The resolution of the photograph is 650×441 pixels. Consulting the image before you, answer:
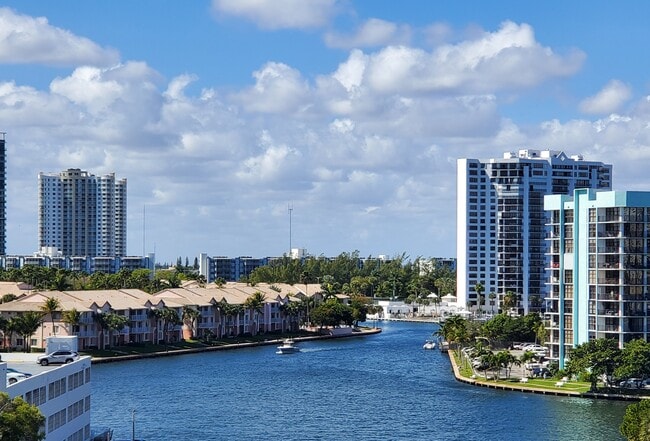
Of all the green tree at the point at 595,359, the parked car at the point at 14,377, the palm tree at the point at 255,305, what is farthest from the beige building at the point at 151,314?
the parked car at the point at 14,377

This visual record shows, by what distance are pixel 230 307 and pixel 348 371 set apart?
131 feet

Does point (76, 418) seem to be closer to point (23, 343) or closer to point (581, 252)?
point (581, 252)

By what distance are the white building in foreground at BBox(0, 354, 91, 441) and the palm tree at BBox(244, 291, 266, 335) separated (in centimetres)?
9040

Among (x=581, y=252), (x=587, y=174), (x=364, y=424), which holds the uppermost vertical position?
(x=587, y=174)

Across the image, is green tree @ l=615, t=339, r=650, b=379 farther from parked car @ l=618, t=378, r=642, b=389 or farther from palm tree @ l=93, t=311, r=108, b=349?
palm tree @ l=93, t=311, r=108, b=349

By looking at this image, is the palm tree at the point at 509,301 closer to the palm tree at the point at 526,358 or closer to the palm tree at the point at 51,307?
the palm tree at the point at 526,358

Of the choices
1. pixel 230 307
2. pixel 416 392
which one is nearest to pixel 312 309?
pixel 230 307

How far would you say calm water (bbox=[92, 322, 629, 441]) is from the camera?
71312mm

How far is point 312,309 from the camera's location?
166m

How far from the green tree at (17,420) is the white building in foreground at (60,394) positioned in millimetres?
2687

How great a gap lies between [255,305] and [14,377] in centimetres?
10285

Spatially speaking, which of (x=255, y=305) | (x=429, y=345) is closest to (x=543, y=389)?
(x=429, y=345)

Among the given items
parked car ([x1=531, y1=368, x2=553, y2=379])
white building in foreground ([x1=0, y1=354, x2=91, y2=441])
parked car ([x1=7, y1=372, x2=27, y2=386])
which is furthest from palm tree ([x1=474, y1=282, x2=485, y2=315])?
parked car ([x1=7, y1=372, x2=27, y2=386])

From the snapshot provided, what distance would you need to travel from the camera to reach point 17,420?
4191 centimetres
